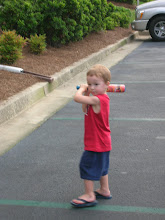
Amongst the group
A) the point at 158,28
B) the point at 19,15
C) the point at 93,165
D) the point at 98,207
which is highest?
the point at 19,15

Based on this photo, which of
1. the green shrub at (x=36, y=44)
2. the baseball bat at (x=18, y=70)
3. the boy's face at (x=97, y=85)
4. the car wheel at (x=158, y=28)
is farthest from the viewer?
the car wheel at (x=158, y=28)

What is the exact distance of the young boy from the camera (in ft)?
10.9

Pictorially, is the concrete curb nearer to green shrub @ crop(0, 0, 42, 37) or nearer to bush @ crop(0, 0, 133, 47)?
bush @ crop(0, 0, 133, 47)

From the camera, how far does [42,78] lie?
7816 mm

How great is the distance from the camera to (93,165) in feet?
11.3

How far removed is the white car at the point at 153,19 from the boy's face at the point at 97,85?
12151 mm

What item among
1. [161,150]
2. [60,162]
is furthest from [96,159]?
[161,150]

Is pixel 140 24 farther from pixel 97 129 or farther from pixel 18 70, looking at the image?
pixel 97 129

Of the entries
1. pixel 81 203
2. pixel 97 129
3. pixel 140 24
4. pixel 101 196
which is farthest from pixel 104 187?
pixel 140 24

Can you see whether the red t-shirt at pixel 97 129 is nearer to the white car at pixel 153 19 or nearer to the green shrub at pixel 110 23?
the green shrub at pixel 110 23

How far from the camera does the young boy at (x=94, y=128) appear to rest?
10.9 ft

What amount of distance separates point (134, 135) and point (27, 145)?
4.59 feet

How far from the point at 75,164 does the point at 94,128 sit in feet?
3.73

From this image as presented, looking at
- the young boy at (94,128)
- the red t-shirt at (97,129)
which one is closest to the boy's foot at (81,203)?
the young boy at (94,128)
